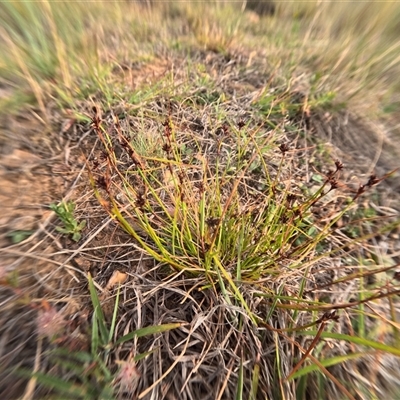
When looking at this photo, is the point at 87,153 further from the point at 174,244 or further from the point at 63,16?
the point at 63,16

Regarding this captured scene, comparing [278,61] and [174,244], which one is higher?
[278,61]

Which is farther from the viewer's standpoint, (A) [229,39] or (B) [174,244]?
(A) [229,39]

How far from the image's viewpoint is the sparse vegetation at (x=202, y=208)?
832mm

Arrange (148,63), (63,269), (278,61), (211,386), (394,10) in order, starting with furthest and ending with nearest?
(394,10) < (278,61) < (148,63) < (63,269) < (211,386)

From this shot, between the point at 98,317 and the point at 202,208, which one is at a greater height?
the point at 202,208

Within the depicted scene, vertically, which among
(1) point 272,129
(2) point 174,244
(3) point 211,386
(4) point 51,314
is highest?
(1) point 272,129

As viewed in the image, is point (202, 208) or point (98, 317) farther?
point (202, 208)

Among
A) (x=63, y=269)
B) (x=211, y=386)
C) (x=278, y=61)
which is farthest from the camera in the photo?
(x=278, y=61)

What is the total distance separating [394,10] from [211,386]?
2256 mm

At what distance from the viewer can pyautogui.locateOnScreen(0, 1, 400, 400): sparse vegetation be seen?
0.83 m

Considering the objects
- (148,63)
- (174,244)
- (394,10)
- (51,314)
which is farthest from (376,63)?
(51,314)

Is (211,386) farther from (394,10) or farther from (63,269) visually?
(394,10)

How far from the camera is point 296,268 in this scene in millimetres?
1008

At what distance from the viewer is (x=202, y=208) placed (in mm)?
960
